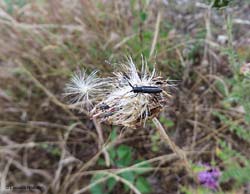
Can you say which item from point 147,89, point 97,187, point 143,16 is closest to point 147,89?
point 147,89

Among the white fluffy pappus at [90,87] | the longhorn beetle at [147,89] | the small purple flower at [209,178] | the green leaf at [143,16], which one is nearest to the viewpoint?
the longhorn beetle at [147,89]

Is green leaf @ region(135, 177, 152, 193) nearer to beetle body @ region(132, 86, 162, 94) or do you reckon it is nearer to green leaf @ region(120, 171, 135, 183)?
green leaf @ region(120, 171, 135, 183)

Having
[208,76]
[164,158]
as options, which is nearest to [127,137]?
[164,158]

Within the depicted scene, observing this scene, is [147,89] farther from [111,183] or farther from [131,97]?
[111,183]

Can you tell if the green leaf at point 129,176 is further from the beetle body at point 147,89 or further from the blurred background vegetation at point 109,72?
the beetle body at point 147,89

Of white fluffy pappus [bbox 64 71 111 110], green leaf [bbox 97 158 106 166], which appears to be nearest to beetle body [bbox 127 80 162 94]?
white fluffy pappus [bbox 64 71 111 110]

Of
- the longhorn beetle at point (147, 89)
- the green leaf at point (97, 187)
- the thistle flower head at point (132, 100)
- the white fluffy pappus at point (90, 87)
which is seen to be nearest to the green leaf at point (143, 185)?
the green leaf at point (97, 187)

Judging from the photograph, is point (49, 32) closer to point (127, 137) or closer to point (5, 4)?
point (5, 4)
